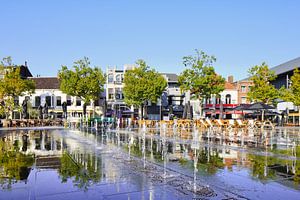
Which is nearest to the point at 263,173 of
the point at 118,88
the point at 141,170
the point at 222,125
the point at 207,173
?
the point at 207,173

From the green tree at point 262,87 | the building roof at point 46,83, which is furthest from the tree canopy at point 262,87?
the building roof at point 46,83

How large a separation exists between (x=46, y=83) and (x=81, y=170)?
59.3 m

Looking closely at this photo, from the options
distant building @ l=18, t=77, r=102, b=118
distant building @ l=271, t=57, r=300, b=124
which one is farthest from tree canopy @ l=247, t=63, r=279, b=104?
distant building @ l=18, t=77, r=102, b=118

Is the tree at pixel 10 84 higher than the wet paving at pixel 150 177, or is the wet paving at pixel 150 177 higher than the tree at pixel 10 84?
the tree at pixel 10 84

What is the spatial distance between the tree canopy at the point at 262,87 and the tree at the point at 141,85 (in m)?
14.0

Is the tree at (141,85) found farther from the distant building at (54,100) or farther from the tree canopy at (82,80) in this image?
the distant building at (54,100)

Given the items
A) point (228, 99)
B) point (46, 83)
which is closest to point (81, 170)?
point (228, 99)

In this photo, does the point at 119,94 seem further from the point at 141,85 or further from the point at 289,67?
the point at 289,67

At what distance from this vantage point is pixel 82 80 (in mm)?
48844

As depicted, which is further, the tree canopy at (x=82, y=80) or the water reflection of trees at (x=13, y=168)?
the tree canopy at (x=82, y=80)

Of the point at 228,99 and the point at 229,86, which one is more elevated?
the point at 229,86

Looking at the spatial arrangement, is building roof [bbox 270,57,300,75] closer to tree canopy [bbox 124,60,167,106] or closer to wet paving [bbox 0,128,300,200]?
tree canopy [bbox 124,60,167,106]

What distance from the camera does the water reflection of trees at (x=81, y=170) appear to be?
6816mm

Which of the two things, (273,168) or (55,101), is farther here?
(55,101)
